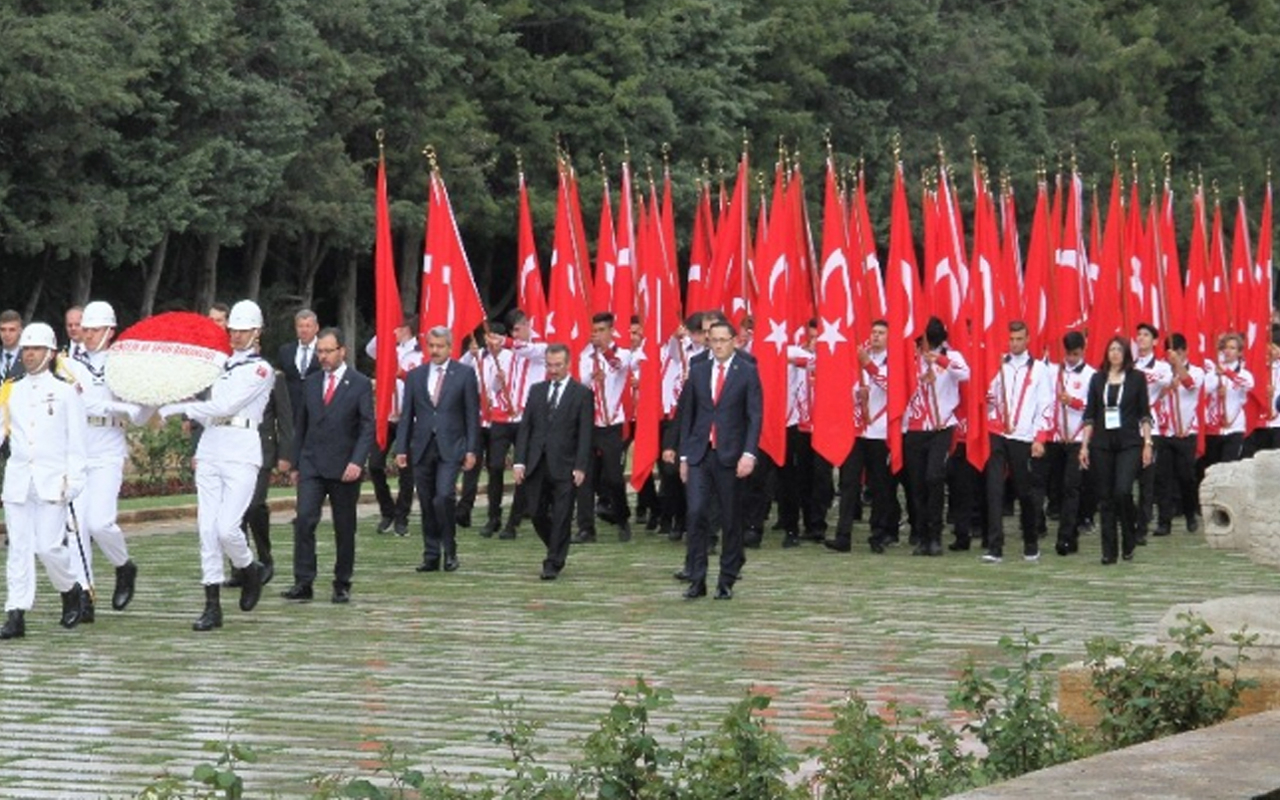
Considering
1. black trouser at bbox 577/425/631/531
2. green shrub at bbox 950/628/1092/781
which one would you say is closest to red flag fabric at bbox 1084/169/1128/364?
black trouser at bbox 577/425/631/531

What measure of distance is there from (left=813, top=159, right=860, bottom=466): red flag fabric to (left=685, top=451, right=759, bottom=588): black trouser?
181 inches

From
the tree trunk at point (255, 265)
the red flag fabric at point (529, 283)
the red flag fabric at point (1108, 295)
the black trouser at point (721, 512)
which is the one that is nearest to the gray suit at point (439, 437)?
the black trouser at point (721, 512)

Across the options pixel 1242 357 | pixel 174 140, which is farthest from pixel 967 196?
pixel 1242 357

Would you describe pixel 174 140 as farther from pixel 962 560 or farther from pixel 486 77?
pixel 962 560

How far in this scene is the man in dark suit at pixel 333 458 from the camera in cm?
1895

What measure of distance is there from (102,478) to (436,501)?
3999 mm

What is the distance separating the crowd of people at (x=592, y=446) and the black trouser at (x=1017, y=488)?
2cm

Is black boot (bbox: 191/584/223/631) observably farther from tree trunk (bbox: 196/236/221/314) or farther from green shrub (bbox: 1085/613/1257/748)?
tree trunk (bbox: 196/236/221/314)

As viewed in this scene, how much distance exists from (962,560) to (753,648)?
722 cm

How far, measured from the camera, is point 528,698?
1381 centimetres

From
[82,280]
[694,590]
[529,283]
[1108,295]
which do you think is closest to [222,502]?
[694,590]

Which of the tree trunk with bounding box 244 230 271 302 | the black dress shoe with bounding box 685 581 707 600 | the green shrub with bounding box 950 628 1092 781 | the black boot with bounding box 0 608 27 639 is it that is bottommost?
the green shrub with bounding box 950 628 1092 781

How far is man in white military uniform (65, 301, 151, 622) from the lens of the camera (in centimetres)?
1778

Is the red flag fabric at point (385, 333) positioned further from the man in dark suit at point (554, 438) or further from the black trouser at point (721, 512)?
the black trouser at point (721, 512)
